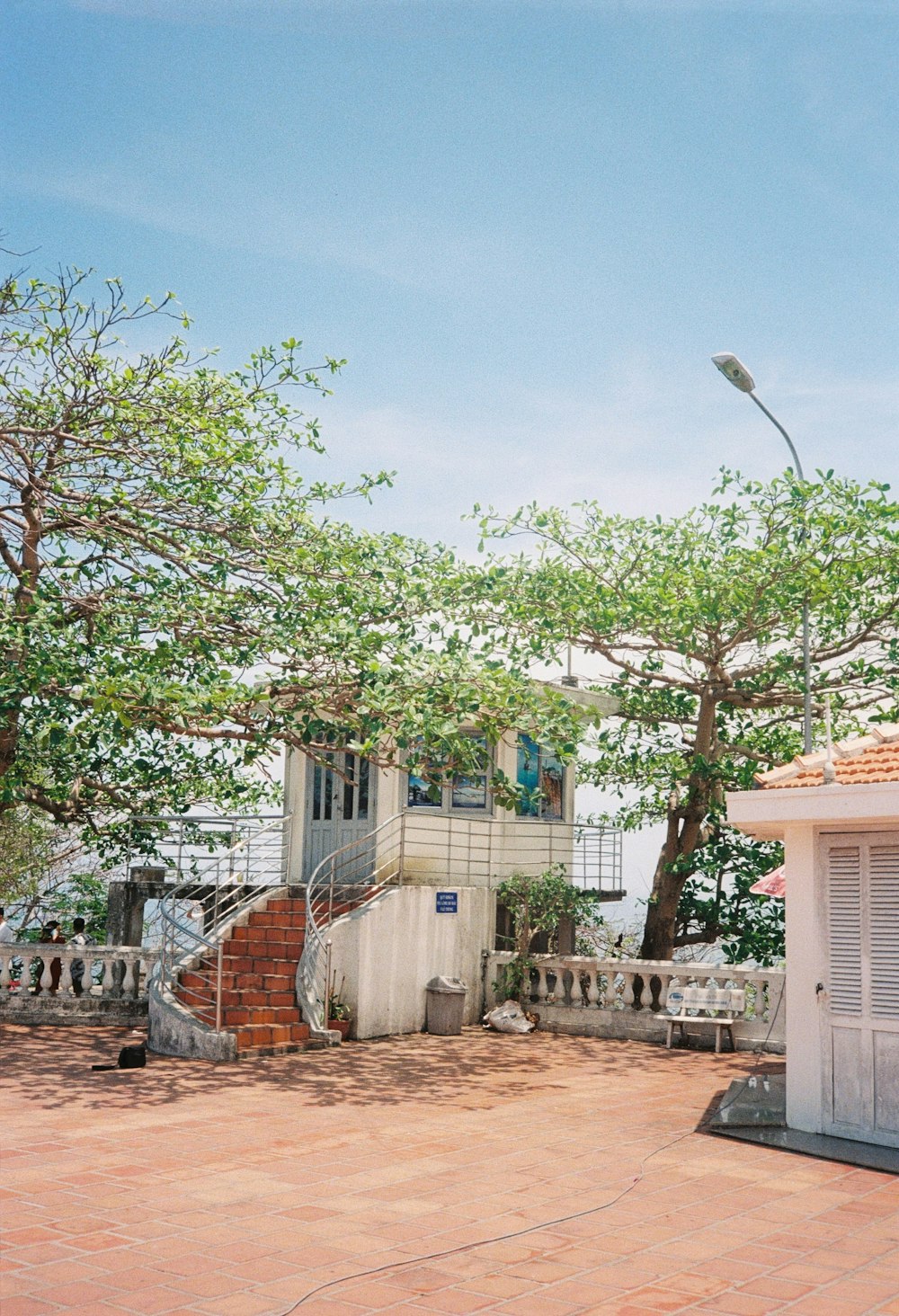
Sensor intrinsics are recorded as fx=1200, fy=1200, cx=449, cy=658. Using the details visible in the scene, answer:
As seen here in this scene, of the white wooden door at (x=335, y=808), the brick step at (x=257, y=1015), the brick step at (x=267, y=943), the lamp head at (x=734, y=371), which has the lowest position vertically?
the brick step at (x=257, y=1015)

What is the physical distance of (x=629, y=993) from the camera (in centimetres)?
1562

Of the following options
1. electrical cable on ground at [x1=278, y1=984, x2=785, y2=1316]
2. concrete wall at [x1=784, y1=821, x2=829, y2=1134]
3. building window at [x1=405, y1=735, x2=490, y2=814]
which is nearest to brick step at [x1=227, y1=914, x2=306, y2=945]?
building window at [x1=405, y1=735, x2=490, y2=814]

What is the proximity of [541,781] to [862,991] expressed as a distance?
10203mm

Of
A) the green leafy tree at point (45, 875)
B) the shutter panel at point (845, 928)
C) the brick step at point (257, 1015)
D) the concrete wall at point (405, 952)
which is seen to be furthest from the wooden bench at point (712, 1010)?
the green leafy tree at point (45, 875)

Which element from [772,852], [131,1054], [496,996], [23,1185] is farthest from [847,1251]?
[772,852]

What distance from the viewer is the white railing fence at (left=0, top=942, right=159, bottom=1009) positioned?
15484mm

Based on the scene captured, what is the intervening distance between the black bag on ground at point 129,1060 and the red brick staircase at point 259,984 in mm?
1051

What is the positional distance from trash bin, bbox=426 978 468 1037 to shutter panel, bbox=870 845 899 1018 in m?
7.48

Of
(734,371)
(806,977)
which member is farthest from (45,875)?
(806,977)

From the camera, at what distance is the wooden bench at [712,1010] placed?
14344 millimetres

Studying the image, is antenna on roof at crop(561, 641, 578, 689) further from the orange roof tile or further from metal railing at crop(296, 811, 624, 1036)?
the orange roof tile

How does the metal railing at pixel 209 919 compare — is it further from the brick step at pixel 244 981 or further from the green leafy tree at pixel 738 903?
the green leafy tree at pixel 738 903

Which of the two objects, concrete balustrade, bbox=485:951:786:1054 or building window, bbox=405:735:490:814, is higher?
building window, bbox=405:735:490:814

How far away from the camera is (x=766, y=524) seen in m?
16.5
